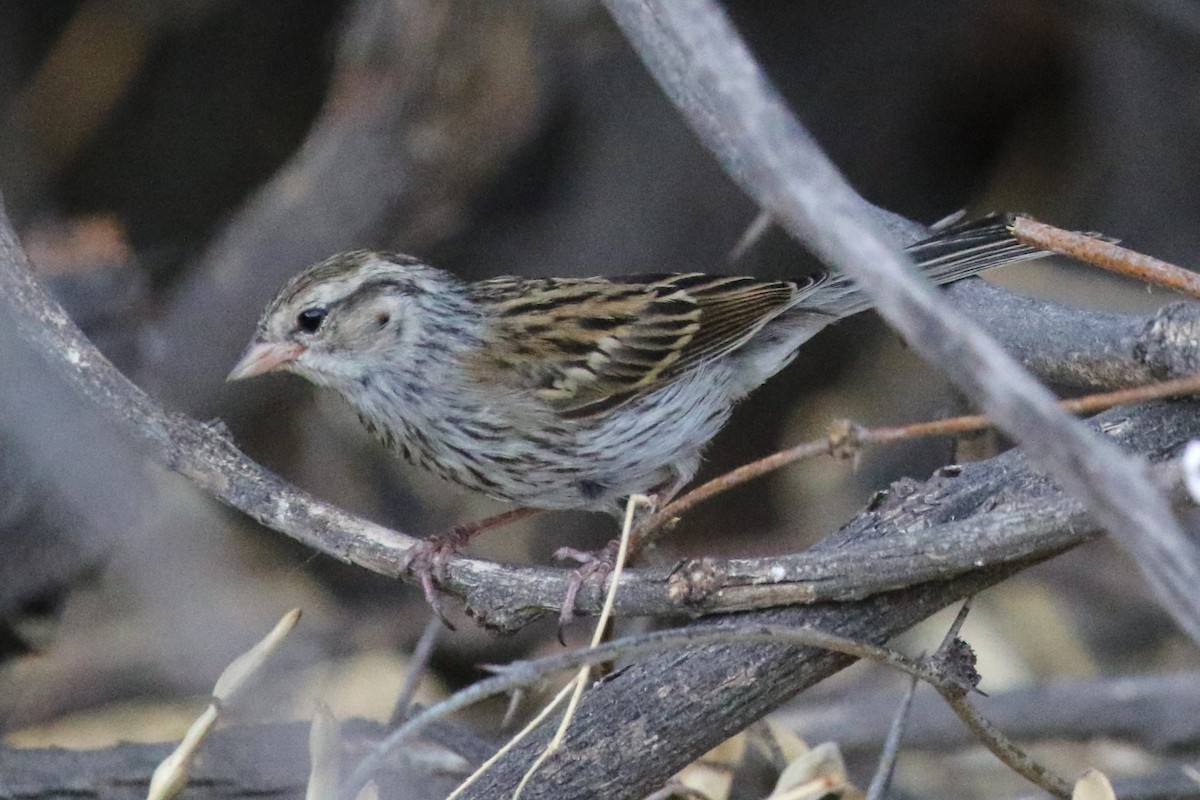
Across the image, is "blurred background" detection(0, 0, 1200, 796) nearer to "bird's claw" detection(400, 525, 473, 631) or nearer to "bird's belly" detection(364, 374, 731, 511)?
"bird's belly" detection(364, 374, 731, 511)

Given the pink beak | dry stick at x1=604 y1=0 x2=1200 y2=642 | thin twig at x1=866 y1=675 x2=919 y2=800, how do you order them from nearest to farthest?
dry stick at x1=604 y1=0 x2=1200 y2=642 < thin twig at x1=866 y1=675 x2=919 y2=800 < the pink beak

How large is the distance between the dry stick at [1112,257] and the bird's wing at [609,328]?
1636mm

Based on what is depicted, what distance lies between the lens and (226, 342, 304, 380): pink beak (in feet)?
12.2

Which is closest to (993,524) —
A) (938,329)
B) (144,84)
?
(938,329)

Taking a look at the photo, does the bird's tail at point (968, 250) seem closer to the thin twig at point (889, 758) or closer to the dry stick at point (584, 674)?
the thin twig at point (889, 758)

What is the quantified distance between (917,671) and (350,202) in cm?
307

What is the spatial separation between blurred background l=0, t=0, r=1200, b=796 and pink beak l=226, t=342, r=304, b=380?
0.98m

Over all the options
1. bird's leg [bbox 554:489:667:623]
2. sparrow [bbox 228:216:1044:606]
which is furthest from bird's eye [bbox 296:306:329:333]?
bird's leg [bbox 554:489:667:623]

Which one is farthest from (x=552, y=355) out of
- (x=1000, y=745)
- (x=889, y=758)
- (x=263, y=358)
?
(x=1000, y=745)

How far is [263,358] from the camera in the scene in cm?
373

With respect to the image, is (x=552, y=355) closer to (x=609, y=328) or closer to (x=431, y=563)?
(x=609, y=328)

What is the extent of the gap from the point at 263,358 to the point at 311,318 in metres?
0.15

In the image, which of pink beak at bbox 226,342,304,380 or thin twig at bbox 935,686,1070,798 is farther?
pink beak at bbox 226,342,304,380

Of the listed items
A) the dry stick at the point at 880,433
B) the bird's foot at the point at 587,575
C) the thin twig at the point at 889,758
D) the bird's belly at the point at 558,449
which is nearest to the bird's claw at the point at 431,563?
the bird's foot at the point at 587,575
